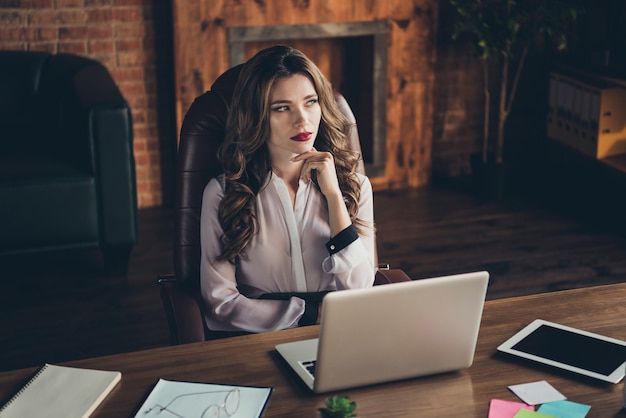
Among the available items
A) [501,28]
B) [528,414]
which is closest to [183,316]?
[528,414]

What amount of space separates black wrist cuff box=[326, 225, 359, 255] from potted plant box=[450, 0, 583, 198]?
8.33 feet

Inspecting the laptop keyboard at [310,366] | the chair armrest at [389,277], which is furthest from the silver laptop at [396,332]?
the chair armrest at [389,277]

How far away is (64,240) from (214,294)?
175 centimetres

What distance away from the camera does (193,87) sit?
14.9 ft

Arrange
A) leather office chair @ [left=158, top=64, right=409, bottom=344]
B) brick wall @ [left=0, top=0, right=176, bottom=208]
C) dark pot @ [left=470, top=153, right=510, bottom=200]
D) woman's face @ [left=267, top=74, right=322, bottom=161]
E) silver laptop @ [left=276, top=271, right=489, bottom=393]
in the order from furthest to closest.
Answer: dark pot @ [left=470, top=153, right=510, bottom=200] → brick wall @ [left=0, top=0, right=176, bottom=208] → leather office chair @ [left=158, top=64, right=409, bottom=344] → woman's face @ [left=267, top=74, right=322, bottom=161] → silver laptop @ [left=276, top=271, right=489, bottom=393]

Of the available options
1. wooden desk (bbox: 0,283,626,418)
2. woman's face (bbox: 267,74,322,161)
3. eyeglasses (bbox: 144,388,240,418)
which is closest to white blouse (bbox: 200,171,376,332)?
woman's face (bbox: 267,74,322,161)

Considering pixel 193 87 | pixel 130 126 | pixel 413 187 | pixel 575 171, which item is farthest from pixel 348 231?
pixel 575 171

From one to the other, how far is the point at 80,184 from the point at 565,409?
8.34ft

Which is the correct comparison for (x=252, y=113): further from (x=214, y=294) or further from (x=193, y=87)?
(x=193, y=87)

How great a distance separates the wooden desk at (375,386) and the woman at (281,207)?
0.34 metres

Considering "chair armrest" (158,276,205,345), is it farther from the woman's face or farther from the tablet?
the tablet

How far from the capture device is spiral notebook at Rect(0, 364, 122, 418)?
60.7 inches

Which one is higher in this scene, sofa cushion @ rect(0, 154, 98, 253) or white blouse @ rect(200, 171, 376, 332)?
white blouse @ rect(200, 171, 376, 332)

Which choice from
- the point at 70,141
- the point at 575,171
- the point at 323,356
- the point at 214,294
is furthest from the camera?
the point at 575,171
